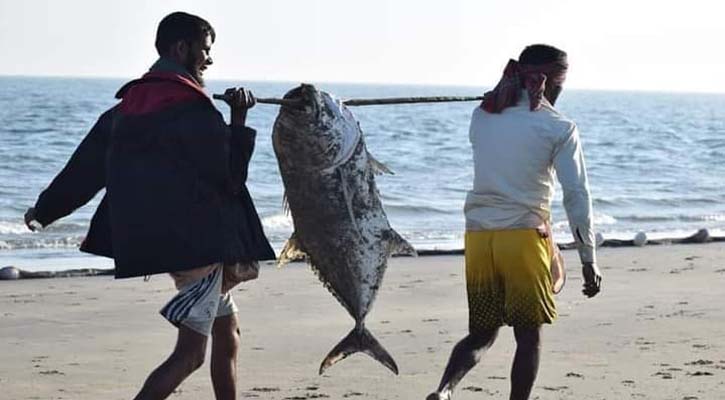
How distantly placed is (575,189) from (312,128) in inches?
50.9

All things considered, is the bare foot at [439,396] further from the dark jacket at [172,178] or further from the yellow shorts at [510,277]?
the dark jacket at [172,178]

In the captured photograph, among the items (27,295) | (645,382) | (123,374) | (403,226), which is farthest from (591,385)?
(403,226)

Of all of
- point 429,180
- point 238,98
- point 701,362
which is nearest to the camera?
point 238,98

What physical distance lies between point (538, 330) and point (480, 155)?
781 millimetres

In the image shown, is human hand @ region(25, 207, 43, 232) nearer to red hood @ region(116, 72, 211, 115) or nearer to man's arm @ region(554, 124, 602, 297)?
red hood @ region(116, 72, 211, 115)

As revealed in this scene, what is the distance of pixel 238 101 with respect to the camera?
5.73m

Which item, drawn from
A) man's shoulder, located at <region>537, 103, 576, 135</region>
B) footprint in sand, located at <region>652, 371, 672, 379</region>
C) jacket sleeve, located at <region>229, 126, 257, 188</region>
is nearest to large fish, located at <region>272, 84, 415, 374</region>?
jacket sleeve, located at <region>229, 126, 257, 188</region>

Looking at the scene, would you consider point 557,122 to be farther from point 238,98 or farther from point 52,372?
point 52,372

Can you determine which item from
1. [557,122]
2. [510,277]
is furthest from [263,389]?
[557,122]

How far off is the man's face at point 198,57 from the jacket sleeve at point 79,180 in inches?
16.0

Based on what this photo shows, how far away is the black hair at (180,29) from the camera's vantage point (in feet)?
19.2

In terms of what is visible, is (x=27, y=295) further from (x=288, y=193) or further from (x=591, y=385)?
(x=288, y=193)

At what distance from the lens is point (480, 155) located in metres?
6.71

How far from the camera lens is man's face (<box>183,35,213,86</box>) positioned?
19.3 ft
